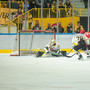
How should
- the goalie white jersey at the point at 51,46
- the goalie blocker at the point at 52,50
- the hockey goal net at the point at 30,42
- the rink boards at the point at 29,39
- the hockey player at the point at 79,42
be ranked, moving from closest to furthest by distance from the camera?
the hockey player at the point at 79,42, the goalie white jersey at the point at 51,46, the goalie blocker at the point at 52,50, the hockey goal net at the point at 30,42, the rink boards at the point at 29,39

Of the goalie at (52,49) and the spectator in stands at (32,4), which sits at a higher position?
the spectator in stands at (32,4)

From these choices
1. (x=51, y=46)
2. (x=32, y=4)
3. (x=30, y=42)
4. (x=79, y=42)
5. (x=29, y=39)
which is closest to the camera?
(x=79, y=42)

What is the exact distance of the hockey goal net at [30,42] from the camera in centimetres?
1334

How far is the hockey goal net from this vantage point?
13344mm

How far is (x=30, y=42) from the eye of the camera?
45.1 feet

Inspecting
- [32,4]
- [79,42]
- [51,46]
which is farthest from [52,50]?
[32,4]

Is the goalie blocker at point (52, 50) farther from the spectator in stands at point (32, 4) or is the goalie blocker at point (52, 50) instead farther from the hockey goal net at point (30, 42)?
the spectator in stands at point (32, 4)

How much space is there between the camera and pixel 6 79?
20.2 feet

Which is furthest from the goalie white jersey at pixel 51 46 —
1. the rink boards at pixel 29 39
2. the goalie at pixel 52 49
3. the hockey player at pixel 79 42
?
the hockey player at pixel 79 42

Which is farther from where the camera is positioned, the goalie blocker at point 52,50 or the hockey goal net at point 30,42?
the hockey goal net at point 30,42

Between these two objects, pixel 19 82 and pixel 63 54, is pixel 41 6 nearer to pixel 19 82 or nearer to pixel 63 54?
pixel 63 54

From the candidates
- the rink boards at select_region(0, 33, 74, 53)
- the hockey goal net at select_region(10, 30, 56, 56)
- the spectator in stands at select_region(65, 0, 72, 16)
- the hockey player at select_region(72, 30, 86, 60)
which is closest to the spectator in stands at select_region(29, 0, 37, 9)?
the spectator in stands at select_region(65, 0, 72, 16)

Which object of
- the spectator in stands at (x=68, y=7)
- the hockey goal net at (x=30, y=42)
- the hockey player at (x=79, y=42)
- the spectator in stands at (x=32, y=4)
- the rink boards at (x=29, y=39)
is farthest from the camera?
the spectator in stands at (x=68, y=7)

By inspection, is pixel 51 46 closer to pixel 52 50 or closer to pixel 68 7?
pixel 52 50
